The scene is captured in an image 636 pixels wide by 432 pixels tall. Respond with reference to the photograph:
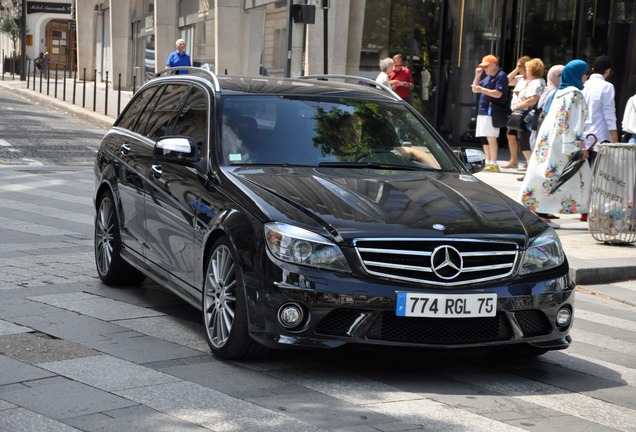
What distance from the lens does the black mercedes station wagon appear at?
5.83m

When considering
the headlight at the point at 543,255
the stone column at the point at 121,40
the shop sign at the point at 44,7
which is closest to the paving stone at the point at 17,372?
the headlight at the point at 543,255

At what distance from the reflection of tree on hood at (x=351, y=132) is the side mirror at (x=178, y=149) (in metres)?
0.73

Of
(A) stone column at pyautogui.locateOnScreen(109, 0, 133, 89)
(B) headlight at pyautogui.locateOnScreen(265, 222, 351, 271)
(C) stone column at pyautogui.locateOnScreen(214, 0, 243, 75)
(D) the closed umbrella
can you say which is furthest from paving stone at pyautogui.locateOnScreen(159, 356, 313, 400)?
(A) stone column at pyautogui.locateOnScreen(109, 0, 133, 89)

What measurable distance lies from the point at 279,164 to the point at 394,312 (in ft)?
4.90

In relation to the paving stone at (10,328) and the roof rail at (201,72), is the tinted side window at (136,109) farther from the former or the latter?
the paving stone at (10,328)

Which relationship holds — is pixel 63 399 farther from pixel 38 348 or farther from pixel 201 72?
pixel 201 72

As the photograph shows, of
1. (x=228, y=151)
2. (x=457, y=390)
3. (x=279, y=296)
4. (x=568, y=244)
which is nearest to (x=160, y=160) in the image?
(x=228, y=151)

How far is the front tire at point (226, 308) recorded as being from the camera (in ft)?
20.0

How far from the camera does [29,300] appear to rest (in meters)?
7.90

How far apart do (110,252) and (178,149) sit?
1.83 meters

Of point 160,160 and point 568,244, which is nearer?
point 160,160

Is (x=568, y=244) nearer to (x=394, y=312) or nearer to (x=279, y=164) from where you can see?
(x=279, y=164)

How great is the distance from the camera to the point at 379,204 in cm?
623

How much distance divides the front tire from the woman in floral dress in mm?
6645
